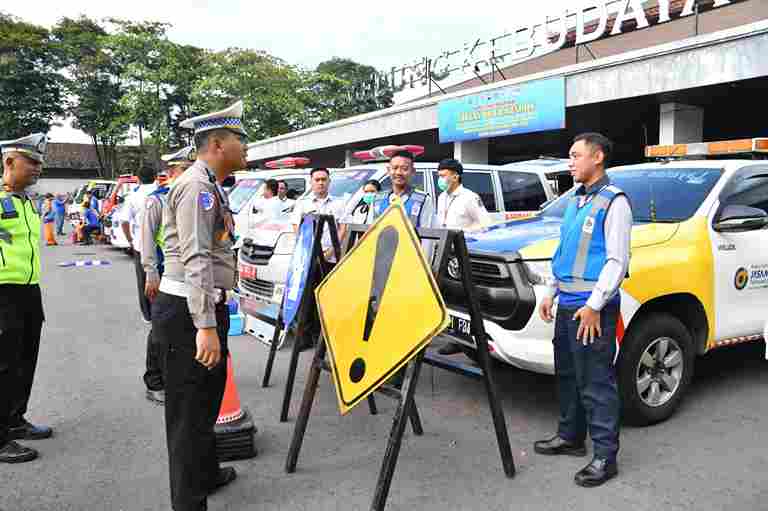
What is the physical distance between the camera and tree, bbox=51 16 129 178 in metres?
42.4

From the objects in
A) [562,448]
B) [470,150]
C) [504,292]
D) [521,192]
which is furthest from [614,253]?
[470,150]

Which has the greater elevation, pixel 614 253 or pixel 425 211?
pixel 425 211

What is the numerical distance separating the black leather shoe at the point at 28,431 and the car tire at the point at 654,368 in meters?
3.86

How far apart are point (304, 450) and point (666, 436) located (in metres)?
2.38

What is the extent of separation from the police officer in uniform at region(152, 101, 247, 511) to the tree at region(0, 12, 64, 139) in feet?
150

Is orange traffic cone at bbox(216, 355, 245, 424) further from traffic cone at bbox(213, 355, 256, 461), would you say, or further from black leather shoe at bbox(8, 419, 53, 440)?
black leather shoe at bbox(8, 419, 53, 440)

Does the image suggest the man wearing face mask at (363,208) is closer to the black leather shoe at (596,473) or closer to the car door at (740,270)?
the car door at (740,270)

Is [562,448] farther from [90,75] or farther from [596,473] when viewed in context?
[90,75]

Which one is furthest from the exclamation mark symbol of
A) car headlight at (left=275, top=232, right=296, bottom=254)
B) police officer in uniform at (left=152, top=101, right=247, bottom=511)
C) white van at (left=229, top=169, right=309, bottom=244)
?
white van at (left=229, top=169, right=309, bottom=244)

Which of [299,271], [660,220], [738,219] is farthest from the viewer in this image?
[299,271]

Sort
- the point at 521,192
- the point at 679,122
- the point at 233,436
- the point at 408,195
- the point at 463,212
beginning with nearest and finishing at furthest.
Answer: the point at 233,436 → the point at 408,195 → the point at 463,212 → the point at 521,192 → the point at 679,122

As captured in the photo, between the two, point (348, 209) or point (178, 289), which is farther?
point (348, 209)

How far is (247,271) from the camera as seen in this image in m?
6.64

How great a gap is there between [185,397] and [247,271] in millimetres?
3857
